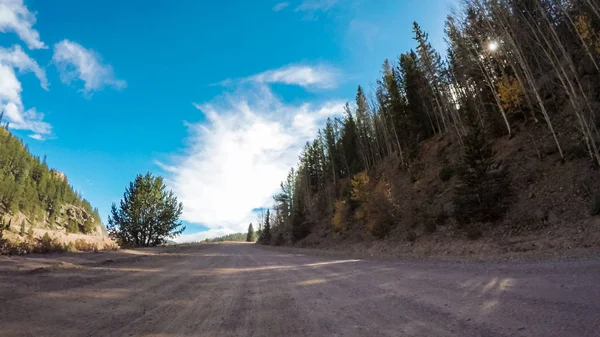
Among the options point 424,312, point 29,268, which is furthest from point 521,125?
point 29,268

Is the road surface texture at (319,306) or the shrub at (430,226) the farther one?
the shrub at (430,226)

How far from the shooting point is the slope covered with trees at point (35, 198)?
274 ft

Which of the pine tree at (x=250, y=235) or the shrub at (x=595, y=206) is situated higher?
the pine tree at (x=250, y=235)

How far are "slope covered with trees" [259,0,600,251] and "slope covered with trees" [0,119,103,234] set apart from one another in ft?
295

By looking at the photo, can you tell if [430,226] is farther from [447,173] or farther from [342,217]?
[342,217]

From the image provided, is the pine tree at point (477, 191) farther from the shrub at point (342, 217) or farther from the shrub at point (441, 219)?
the shrub at point (342, 217)

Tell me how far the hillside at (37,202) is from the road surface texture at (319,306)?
8233 cm

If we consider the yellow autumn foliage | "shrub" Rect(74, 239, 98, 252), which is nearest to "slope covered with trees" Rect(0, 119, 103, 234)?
"shrub" Rect(74, 239, 98, 252)

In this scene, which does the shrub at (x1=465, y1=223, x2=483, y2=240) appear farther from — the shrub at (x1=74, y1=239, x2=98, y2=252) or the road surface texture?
the shrub at (x1=74, y1=239, x2=98, y2=252)

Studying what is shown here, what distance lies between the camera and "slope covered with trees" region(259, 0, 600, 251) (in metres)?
16.1

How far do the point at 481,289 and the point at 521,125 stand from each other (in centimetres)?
2409

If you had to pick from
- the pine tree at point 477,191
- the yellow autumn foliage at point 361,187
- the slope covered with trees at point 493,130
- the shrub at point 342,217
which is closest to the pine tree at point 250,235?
the slope covered with trees at point 493,130

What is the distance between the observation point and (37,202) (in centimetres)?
9806

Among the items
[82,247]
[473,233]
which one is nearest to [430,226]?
[473,233]
